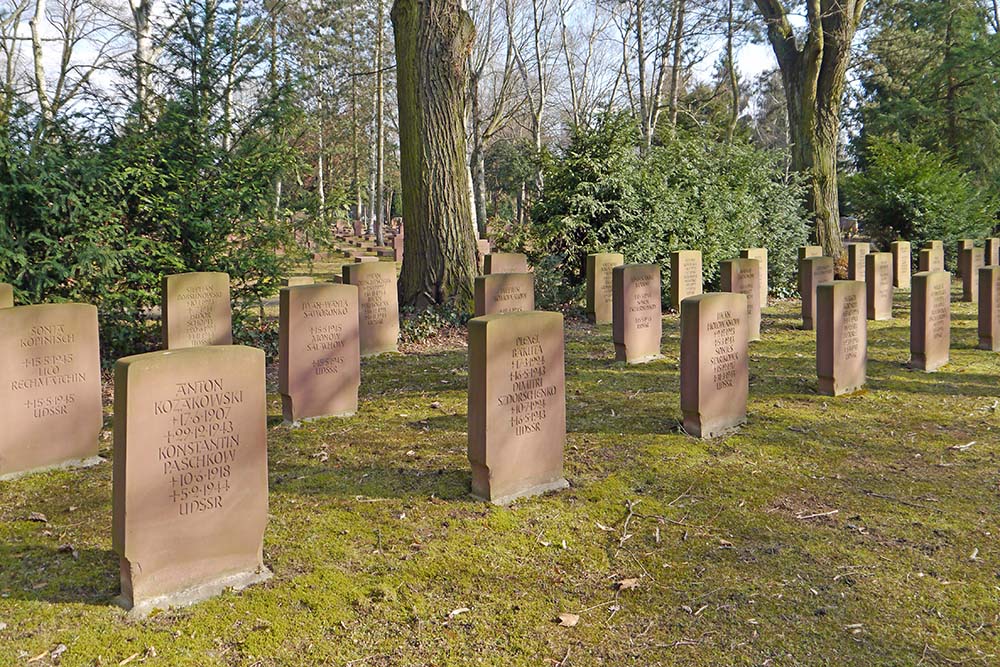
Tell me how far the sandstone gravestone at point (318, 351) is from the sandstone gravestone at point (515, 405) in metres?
2.40

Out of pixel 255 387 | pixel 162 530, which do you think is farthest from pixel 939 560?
pixel 162 530

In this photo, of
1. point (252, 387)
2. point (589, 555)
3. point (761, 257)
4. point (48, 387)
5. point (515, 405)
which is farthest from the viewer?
point (761, 257)

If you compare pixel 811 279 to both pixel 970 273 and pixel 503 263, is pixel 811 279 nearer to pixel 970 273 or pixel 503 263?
pixel 503 263

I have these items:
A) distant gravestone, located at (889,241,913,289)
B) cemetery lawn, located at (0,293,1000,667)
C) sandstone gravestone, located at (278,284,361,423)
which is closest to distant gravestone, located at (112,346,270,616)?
cemetery lawn, located at (0,293,1000,667)

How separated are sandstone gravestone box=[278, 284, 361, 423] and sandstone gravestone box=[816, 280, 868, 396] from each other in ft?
15.3

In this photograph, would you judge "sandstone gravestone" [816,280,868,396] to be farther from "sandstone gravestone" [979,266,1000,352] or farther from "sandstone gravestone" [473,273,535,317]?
"sandstone gravestone" [473,273,535,317]

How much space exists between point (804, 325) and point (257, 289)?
342 inches

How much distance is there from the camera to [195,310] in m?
8.69

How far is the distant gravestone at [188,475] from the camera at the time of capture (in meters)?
3.51

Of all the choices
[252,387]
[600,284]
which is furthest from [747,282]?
[252,387]

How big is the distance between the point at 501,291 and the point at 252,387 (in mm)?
6240

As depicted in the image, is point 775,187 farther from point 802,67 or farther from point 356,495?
point 356,495

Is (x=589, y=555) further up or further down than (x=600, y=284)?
further down

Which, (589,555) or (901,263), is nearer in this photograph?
(589,555)
